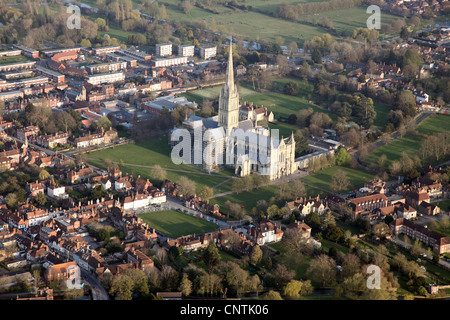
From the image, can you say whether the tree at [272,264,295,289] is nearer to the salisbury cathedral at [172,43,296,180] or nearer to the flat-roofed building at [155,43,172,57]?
the salisbury cathedral at [172,43,296,180]

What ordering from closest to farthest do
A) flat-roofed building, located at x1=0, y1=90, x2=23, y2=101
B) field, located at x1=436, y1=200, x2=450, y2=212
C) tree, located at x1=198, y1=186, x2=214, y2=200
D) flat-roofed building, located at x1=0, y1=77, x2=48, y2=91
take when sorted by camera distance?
tree, located at x1=198, y1=186, x2=214, y2=200 → field, located at x1=436, y1=200, x2=450, y2=212 → flat-roofed building, located at x1=0, y1=90, x2=23, y2=101 → flat-roofed building, located at x1=0, y1=77, x2=48, y2=91

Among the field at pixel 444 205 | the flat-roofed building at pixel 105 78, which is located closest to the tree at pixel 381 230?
the field at pixel 444 205

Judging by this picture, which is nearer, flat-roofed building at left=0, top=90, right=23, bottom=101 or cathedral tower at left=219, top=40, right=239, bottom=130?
cathedral tower at left=219, top=40, right=239, bottom=130

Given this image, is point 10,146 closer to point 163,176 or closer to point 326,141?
point 163,176

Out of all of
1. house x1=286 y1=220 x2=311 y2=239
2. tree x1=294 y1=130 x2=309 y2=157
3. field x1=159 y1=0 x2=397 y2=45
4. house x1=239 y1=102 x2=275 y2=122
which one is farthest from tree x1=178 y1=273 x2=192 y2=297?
field x1=159 y1=0 x2=397 y2=45

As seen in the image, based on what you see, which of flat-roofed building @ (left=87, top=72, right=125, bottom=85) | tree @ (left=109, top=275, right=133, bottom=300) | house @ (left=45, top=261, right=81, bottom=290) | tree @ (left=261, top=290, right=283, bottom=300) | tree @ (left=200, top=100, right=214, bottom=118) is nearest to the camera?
tree @ (left=261, top=290, right=283, bottom=300)

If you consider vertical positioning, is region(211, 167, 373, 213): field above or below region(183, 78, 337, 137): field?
below

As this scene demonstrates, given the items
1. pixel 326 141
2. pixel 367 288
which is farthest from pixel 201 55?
pixel 367 288

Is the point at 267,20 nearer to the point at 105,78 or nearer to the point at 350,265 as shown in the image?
the point at 105,78
